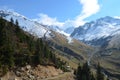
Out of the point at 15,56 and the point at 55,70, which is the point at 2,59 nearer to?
the point at 15,56

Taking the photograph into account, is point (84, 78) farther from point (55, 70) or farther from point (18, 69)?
point (18, 69)

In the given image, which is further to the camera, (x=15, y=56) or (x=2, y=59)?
(x=15, y=56)

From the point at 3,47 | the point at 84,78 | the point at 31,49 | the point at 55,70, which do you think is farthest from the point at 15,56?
the point at 84,78

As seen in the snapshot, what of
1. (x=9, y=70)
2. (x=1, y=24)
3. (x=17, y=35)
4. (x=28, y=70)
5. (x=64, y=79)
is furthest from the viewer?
(x=17, y=35)

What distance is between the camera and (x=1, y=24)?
418ft

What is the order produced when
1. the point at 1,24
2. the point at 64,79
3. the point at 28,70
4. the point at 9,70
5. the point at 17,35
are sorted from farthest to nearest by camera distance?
the point at 17,35 < the point at 1,24 < the point at 64,79 < the point at 28,70 < the point at 9,70

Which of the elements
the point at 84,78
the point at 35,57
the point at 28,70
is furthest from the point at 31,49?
the point at 84,78

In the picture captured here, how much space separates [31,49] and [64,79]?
70.5 ft

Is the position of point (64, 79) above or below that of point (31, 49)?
A: below

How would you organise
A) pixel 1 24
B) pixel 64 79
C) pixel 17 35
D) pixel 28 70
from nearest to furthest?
pixel 28 70 < pixel 64 79 < pixel 1 24 < pixel 17 35

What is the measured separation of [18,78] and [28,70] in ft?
25.7

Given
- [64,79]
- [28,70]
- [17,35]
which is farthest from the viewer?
[17,35]

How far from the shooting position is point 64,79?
391 feet

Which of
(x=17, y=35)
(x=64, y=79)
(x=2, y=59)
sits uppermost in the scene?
(x=17, y=35)
